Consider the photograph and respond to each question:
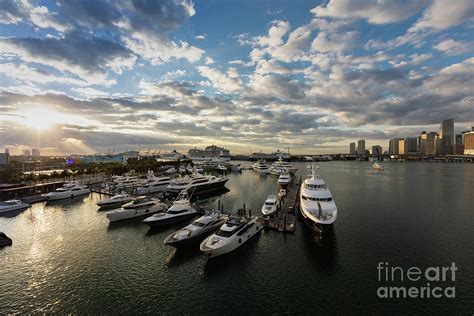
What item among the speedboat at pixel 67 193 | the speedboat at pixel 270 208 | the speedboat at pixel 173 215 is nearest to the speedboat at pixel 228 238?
the speedboat at pixel 270 208

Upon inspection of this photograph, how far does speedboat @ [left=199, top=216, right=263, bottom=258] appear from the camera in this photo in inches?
938

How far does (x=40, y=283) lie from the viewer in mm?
20578

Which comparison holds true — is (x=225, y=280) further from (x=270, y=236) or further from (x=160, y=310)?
(x=270, y=236)

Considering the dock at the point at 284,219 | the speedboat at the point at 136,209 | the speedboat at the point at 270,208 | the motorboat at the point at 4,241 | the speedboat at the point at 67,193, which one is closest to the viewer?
the motorboat at the point at 4,241

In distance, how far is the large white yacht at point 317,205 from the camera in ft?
96.8

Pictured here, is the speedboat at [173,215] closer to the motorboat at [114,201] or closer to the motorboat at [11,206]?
the motorboat at [114,201]

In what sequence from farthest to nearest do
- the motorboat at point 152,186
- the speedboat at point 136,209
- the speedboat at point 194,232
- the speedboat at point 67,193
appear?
the motorboat at point 152,186, the speedboat at point 67,193, the speedboat at point 136,209, the speedboat at point 194,232

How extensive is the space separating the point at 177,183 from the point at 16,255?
1413 inches

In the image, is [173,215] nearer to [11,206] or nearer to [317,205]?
[317,205]

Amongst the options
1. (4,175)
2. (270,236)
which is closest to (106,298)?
(270,236)

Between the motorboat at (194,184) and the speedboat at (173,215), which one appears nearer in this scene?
the speedboat at (173,215)

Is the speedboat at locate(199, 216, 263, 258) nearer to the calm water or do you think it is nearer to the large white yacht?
the calm water

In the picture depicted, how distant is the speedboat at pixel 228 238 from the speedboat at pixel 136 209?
64.1 feet

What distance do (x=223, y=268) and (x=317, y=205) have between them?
17204mm
